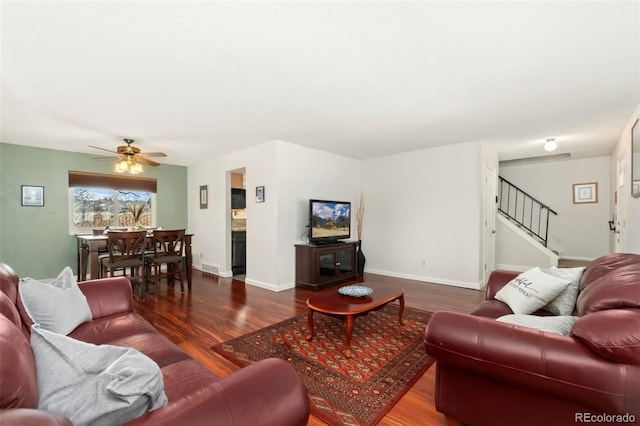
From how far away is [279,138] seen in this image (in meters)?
4.38

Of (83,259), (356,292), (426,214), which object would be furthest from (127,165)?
(426,214)

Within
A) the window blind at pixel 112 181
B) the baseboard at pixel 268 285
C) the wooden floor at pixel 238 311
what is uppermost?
the window blind at pixel 112 181

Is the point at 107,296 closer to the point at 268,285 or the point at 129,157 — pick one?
the point at 268,285

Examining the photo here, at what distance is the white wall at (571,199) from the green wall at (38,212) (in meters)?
8.91

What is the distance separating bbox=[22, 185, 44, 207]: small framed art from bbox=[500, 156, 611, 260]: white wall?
30.6 ft

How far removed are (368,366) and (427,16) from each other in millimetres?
2381

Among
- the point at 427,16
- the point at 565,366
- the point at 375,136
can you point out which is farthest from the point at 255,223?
the point at 565,366

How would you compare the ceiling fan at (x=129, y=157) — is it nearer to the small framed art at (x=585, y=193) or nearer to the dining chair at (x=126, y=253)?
the dining chair at (x=126, y=253)

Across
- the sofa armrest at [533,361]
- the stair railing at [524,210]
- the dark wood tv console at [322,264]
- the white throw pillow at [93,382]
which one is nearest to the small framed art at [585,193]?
the stair railing at [524,210]

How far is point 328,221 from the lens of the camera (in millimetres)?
5016

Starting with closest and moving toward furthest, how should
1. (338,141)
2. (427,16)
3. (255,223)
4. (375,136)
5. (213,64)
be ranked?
(427,16), (213,64), (375,136), (338,141), (255,223)

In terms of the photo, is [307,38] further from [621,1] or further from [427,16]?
[621,1]

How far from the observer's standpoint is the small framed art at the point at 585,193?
6.00m

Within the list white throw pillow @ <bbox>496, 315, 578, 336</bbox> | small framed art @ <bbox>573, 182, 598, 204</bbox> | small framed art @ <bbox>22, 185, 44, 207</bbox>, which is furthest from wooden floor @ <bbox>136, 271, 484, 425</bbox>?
small framed art @ <bbox>573, 182, 598, 204</bbox>
